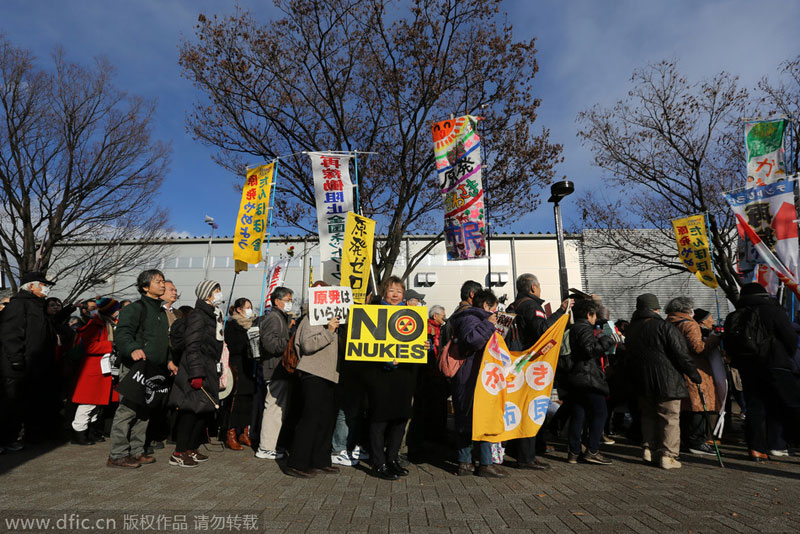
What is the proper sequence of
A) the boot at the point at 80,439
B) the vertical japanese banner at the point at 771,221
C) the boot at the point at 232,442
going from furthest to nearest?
the vertical japanese banner at the point at 771,221 < the boot at the point at 80,439 < the boot at the point at 232,442

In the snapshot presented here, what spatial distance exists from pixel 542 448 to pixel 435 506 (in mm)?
2683

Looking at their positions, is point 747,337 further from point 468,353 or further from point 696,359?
point 468,353

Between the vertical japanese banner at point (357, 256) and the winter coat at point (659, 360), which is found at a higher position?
the vertical japanese banner at point (357, 256)

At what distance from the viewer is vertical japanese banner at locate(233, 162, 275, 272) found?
7.51 m

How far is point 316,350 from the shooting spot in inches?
183

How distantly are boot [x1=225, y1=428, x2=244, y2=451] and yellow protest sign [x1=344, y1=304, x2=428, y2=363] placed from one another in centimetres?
281

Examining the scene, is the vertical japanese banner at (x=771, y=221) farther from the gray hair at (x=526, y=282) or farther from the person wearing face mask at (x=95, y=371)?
the person wearing face mask at (x=95, y=371)

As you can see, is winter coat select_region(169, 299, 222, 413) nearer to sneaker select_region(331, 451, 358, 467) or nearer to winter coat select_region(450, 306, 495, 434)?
sneaker select_region(331, 451, 358, 467)

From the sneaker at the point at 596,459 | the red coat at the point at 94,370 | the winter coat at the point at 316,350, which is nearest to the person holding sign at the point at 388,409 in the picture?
the winter coat at the point at 316,350

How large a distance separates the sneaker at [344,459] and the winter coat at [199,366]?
1.51m

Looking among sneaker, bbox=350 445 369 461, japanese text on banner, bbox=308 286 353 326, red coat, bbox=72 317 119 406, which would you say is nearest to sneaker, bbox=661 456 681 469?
sneaker, bbox=350 445 369 461

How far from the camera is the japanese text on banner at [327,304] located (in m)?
4.68

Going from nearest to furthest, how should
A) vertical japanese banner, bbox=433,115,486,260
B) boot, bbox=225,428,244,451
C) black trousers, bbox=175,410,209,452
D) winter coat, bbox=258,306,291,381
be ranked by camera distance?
1. black trousers, bbox=175,410,209,452
2. winter coat, bbox=258,306,291,381
3. boot, bbox=225,428,244,451
4. vertical japanese banner, bbox=433,115,486,260

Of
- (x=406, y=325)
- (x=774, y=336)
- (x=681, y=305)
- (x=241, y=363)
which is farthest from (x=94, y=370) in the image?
(x=774, y=336)
